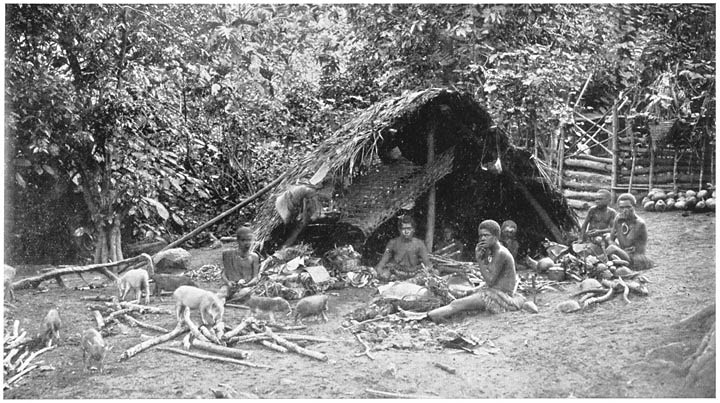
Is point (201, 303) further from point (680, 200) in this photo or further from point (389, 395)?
point (680, 200)

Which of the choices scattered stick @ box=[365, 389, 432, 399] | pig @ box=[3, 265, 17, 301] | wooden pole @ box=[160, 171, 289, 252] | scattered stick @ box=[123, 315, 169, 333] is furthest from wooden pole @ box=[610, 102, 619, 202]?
pig @ box=[3, 265, 17, 301]

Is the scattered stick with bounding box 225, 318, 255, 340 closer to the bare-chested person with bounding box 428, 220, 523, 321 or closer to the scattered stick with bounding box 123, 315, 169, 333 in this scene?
the scattered stick with bounding box 123, 315, 169, 333

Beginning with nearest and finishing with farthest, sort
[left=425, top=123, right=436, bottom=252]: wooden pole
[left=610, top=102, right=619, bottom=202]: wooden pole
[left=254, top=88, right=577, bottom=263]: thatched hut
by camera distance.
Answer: [left=610, top=102, right=619, bottom=202]: wooden pole
[left=254, top=88, right=577, bottom=263]: thatched hut
[left=425, top=123, right=436, bottom=252]: wooden pole

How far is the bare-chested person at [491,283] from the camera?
13.2 ft

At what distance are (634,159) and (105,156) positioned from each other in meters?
3.43

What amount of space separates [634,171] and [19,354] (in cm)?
391

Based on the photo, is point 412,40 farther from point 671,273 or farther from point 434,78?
point 671,273

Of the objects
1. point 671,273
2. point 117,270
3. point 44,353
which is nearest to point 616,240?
point 671,273

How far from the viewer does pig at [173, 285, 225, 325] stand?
3830mm

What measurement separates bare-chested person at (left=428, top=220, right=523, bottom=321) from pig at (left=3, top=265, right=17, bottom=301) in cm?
241

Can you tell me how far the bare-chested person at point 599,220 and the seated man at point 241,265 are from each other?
2.31 metres

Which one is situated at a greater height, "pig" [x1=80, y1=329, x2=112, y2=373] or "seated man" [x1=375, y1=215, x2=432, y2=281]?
"seated man" [x1=375, y1=215, x2=432, y2=281]

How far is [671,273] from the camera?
4.07m

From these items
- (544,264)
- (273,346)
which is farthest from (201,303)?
(544,264)
